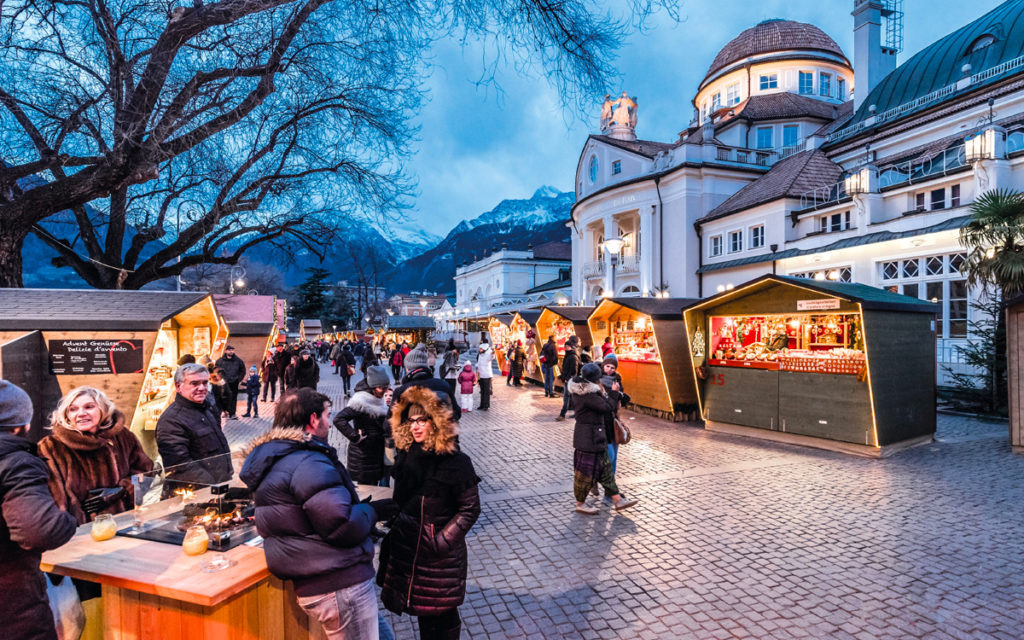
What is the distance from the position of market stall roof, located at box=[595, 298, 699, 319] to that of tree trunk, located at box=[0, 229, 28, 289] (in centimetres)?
1142

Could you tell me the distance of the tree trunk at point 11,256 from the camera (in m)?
7.02

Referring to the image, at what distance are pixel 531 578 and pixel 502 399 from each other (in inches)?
482

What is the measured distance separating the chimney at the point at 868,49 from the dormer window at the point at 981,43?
6536 millimetres

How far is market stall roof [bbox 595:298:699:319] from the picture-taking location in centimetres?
1257

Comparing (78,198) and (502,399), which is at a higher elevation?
(78,198)

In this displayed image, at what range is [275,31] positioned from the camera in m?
6.50

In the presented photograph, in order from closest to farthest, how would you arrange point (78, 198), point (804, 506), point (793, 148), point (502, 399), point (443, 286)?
1. point (804, 506)
2. point (78, 198)
3. point (502, 399)
4. point (793, 148)
5. point (443, 286)

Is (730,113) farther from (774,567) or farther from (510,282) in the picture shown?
(774,567)

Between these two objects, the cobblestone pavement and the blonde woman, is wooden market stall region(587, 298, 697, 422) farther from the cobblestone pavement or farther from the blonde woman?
the blonde woman

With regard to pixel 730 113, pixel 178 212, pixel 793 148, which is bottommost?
pixel 178 212

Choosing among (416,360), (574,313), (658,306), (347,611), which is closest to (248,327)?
(574,313)

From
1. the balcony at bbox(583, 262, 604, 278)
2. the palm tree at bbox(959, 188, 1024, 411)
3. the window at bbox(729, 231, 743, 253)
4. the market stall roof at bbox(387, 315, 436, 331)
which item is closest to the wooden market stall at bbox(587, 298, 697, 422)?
the palm tree at bbox(959, 188, 1024, 411)

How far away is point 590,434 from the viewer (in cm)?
604

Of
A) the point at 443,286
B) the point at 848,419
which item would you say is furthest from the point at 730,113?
the point at 443,286
